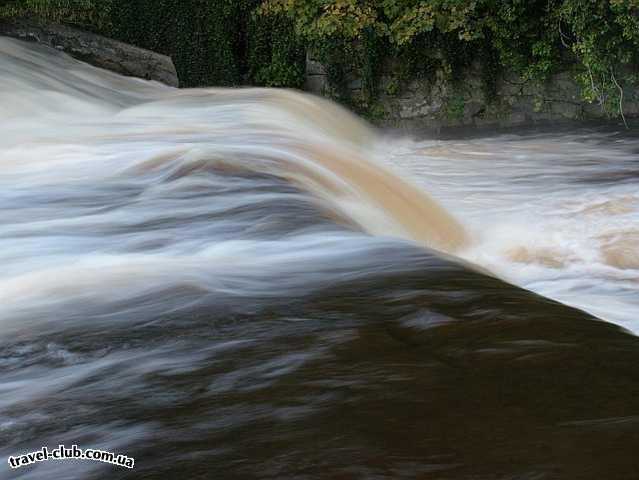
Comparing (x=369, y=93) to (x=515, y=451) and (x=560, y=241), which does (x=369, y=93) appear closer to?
(x=560, y=241)

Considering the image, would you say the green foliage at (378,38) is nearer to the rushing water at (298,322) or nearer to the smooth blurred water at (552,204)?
the smooth blurred water at (552,204)

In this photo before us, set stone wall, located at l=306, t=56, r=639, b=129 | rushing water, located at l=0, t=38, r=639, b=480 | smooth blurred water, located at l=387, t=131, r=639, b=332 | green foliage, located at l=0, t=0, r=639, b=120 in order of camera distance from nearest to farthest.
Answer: rushing water, located at l=0, t=38, r=639, b=480 → smooth blurred water, located at l=387, t=131, r=639, b=332 → green foliage, located at l=0, t=0, r=639, b=120 → stone wall, located at l=306, t=56, r=639, b=129

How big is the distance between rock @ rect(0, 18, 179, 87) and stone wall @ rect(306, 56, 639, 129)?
2.21 m

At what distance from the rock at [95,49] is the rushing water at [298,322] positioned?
4.19 m

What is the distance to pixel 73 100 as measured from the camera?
8.29 meters

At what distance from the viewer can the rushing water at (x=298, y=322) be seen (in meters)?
1.82

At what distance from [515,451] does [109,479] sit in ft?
2.33

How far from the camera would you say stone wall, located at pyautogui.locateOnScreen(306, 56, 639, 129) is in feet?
35.6

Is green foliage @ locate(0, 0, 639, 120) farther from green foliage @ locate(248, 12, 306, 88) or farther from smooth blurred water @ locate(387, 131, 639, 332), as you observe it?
smooth blurred water @ locate(387, 131, 639, 332)

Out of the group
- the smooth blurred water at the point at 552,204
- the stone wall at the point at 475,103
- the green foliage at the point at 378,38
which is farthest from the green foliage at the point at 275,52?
the smooth blurred water at the point at 552,204

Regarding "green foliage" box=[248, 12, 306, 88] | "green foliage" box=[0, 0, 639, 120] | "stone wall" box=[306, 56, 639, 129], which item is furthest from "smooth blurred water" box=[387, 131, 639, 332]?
"green foliage" box=[248, 12, 306, 88]

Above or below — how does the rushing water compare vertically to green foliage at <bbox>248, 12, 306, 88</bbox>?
below

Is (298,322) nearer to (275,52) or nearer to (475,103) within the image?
(475,103)

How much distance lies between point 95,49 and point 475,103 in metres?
4.21
